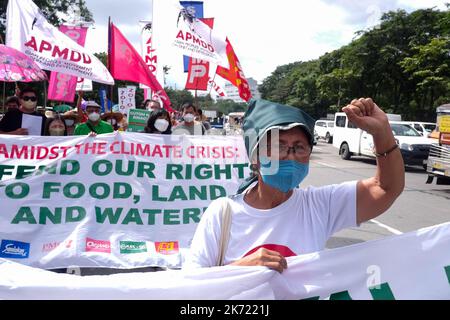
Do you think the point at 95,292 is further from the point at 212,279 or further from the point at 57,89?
the point at 57,89

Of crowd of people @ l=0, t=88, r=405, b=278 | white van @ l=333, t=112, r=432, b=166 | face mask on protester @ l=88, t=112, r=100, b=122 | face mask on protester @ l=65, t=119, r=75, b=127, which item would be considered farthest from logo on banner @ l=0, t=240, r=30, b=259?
white van @ l=333, t=112, r=432, b=166

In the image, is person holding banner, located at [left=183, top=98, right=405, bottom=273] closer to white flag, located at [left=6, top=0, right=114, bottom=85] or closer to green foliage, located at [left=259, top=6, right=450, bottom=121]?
white flag, located at [left=6, top=0, right=114, bottom=85]

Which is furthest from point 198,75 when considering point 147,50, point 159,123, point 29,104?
point 29,104

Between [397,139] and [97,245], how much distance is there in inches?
543

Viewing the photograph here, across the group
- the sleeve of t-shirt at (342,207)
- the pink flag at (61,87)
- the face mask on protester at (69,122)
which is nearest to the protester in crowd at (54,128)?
the face mask on protester at (69,122)

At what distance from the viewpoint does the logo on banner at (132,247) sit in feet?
13.2

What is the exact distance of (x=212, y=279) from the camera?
1.62 m

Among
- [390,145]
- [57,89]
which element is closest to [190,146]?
[390,145]

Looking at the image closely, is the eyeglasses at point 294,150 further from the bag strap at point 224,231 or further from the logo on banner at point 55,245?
the logo on banner at point 55,245

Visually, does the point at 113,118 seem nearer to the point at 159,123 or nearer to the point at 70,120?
the point at 70,120

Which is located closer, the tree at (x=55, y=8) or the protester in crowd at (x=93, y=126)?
the protester in crowd at (x=93, y=126)

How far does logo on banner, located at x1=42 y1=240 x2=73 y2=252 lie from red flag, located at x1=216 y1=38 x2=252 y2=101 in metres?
4.46

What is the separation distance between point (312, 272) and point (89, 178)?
3.02 m

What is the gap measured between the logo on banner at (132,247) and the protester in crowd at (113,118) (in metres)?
4.71
